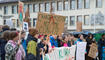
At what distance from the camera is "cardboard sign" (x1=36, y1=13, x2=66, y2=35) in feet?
28.0

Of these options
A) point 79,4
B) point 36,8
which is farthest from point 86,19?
point 36,8

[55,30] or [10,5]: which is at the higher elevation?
[10,5]

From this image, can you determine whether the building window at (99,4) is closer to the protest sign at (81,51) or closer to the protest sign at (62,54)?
the protest sign at (81,51)

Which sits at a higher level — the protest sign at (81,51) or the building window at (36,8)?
the building window at (36,8)

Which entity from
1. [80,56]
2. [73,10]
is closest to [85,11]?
[73,10]

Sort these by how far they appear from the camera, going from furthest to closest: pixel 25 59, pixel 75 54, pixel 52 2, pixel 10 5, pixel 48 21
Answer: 1. pixel 10 5
2. pixel 52 2
3. pixel 75 54
4. pixel 48 21
5. pixel 25 59

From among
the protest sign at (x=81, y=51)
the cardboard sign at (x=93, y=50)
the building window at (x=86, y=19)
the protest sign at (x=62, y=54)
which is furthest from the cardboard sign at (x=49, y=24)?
the building window at (x=86, y=19)

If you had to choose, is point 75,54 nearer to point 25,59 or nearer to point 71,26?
point 25,59

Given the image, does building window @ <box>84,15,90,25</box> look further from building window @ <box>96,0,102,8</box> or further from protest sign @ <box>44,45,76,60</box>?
protest sign @ <box>44,45,76,60</box>

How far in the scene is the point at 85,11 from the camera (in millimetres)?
41594

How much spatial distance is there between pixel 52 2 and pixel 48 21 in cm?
3735

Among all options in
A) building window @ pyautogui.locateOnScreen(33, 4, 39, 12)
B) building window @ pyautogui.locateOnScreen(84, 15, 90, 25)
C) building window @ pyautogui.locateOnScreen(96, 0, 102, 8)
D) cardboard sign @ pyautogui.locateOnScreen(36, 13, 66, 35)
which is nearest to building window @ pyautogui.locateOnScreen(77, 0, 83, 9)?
building window @ pyautogui.locateOnScreen(84, 15, 90, 25)

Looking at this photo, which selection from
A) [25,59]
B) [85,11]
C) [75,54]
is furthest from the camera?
[85,11]

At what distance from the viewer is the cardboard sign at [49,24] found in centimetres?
853
